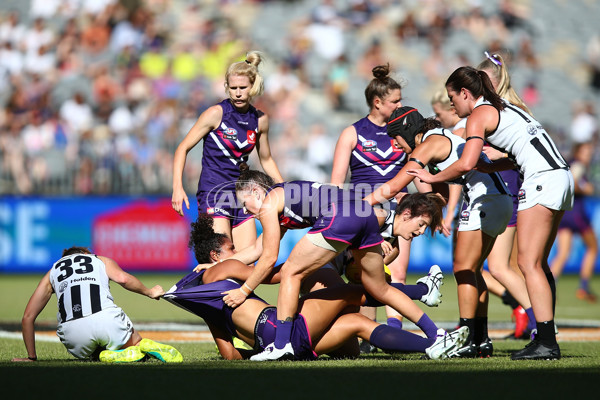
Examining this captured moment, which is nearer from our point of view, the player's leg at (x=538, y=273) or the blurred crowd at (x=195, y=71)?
the player's leg at (x=538, y=273)

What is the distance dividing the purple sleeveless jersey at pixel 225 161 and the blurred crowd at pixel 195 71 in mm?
8571

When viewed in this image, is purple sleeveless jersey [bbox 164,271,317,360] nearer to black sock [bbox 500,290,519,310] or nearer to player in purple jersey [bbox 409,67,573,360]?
player in purple jersey [bbox 409,67,573,360]

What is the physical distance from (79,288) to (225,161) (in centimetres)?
232

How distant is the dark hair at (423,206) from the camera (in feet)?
21.9


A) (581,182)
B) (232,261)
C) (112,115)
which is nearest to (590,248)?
(581,182)

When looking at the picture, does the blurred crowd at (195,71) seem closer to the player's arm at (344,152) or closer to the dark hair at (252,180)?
the player's arm at (344,152)

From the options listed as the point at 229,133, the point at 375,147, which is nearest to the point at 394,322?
Result: the point at 375,147

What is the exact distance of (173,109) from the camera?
60.3 feet

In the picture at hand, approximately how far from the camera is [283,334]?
20.1ft

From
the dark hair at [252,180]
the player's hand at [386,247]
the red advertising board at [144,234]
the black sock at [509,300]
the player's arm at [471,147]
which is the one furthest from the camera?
the red advertising board at [144,234]

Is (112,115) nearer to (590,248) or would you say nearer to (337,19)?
(337,19)

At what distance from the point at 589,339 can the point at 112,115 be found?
12985mm

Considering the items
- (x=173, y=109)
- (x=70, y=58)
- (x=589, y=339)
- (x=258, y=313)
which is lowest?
(x=589, y=339)

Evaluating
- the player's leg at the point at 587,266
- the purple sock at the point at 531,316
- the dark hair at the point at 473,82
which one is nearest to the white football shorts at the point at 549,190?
the dark hair at the point at 473,82
